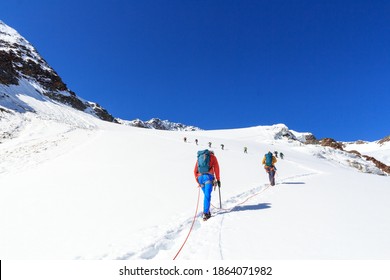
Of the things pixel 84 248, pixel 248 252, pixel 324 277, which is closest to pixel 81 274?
pixel 84 248

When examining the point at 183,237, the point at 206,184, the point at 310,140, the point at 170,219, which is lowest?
the point at 183,237

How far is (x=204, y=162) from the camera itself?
8.15 meters

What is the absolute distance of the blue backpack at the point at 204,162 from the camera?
8.12 metres

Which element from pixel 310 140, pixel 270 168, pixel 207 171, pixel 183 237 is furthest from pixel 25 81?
pixel 310 140

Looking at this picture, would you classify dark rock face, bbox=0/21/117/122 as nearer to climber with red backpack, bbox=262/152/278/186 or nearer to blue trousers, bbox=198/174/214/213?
climber with red backpack, bbox=262/152/278/186

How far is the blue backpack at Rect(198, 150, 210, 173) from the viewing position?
8.12 metres

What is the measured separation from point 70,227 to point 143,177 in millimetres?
6734

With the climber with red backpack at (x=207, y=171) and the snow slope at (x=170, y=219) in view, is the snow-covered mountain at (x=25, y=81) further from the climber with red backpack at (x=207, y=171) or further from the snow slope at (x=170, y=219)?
the climber with red backpack at (x=207, y=171)

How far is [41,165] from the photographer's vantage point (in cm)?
1636

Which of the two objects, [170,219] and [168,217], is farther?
[168,217]

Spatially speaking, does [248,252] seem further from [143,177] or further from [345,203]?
[143,177]

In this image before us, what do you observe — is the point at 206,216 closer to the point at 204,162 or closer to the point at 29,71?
the point at 204,162

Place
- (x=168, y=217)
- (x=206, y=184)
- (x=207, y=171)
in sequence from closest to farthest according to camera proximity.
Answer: (x=168, y=217) → (x=206, y=184) → (x=207, y=171)

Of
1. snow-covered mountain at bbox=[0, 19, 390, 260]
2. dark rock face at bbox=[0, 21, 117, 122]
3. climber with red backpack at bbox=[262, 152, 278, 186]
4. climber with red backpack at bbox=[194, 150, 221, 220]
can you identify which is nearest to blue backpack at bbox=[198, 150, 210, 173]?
climber with red backpack at bbox=[194, 150, 221, 220]
